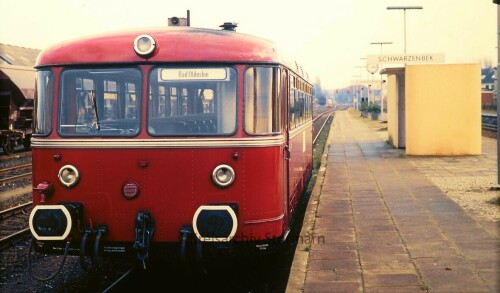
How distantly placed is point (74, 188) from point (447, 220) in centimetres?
558

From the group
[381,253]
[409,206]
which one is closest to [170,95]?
[381,253]

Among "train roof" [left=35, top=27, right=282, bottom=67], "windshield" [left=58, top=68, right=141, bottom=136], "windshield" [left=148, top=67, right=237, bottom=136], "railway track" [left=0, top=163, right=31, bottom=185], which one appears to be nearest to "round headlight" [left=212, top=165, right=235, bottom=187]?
"windshield" [left=148, top=67, right=237, bottom=136]

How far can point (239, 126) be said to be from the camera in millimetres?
6035

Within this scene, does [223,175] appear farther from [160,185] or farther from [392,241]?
[392,241]

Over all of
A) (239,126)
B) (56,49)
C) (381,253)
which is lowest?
(381,253)

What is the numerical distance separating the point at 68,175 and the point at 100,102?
0.79 metres

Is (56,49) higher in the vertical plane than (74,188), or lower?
higher

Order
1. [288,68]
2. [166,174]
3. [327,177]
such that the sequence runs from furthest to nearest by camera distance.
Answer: [327,177]
[288,68]
[166,174]

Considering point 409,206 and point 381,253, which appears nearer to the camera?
point 381,253

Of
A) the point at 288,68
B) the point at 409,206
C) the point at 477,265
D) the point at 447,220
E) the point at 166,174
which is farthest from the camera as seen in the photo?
the point at 409,206

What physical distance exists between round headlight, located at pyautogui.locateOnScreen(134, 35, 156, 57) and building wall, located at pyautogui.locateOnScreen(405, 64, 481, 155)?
14.4m

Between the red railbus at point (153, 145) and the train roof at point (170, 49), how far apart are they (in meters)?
0.01

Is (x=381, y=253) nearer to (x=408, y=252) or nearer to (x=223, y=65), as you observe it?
(x=408, y=252)

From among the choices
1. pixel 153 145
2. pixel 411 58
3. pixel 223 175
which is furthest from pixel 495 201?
pixel 411 58
